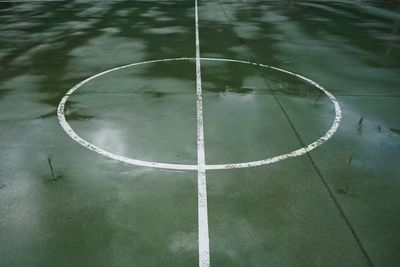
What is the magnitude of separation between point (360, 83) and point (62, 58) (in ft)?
27.9

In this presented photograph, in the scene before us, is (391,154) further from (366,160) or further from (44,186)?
(44,186)

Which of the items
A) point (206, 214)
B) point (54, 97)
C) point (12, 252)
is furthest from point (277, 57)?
point (12, 252)

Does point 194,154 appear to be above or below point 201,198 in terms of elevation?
above

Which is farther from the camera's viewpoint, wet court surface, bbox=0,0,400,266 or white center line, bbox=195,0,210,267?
wet court surface, bbox=0,0,400,266

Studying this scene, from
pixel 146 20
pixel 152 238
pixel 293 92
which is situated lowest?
pixel 152 238

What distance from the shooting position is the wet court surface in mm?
3682

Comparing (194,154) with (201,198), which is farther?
(194,154)

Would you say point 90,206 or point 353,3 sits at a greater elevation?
point 353,3

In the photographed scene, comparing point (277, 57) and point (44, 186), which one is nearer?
point (44, 186)

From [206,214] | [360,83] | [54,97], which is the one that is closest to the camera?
[206,214]

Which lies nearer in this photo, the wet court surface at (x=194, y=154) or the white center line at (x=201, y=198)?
the white center line at (x=201, y=198)

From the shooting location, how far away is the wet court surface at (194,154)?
368 cm

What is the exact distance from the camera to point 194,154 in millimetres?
5250

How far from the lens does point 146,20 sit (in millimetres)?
15086
